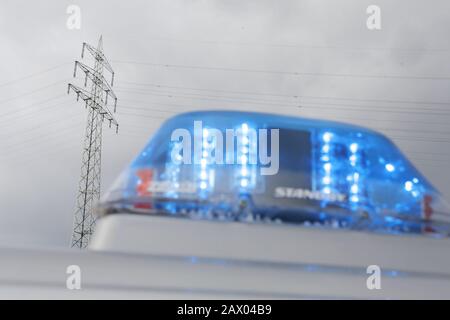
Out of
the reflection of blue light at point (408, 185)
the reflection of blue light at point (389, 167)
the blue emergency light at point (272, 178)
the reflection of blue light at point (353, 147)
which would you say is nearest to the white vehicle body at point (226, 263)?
the blue emergency light at point (272, 178)

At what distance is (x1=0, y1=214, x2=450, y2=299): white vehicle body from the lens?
8.74 ft

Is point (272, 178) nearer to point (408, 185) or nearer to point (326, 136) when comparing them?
point (326, 136)

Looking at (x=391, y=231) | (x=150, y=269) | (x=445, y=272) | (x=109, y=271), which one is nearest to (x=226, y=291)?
(x=150, y=269)

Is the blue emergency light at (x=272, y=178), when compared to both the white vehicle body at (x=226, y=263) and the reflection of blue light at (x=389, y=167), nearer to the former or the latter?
the reflection of blue light at (x=389, y=167)

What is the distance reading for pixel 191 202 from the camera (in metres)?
3.37

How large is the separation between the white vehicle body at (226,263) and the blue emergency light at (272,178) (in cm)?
17

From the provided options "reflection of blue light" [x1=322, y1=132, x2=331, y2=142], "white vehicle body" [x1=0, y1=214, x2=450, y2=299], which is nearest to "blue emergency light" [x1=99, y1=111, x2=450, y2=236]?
"reflection of blue light" [x1=322, y1=132, x2=331, y2=142]

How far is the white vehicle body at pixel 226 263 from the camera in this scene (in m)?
2.66

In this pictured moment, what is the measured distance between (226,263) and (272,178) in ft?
Answer: 2.81

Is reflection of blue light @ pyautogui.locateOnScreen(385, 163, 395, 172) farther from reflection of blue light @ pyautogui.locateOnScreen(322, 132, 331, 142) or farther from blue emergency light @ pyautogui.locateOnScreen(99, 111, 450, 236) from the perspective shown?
reflection of blue light @ pyautogui.locateOnScreen(322, 132, 331, 142)

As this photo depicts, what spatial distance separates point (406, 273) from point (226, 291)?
49.4 inches

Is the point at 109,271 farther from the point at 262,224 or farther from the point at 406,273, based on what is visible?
the point at 406,273

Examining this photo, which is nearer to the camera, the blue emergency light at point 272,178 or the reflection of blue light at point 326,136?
the blue emergency light at point 272,178
